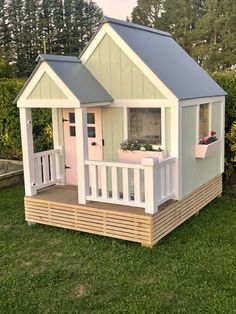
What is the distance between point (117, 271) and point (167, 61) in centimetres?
366

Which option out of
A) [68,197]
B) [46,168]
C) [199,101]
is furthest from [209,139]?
[46,168]

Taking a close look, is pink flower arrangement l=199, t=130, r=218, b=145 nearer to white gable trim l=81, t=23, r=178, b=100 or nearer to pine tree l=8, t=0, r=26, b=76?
white gable trim l=81, t=23, r=178, b=100

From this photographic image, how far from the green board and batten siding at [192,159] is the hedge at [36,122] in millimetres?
1070

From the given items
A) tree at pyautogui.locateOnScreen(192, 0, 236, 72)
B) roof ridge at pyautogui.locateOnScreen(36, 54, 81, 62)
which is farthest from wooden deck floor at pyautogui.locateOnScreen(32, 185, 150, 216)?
tree at pyautogui.locateOnScreen(192, 0, 236, 72)

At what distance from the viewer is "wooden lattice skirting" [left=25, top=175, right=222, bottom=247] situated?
557 centimetres

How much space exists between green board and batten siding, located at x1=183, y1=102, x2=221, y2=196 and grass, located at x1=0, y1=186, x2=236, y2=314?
0.71 meters

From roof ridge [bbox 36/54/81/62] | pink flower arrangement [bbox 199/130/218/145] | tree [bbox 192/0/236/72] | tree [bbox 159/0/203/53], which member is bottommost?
pink flower arrangement [bbox 199/130/218/145]

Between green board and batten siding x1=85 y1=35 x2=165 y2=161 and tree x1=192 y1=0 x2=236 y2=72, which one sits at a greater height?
tree x1=192 y1=0 x2=236 y2=72

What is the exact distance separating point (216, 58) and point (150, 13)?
506 inches

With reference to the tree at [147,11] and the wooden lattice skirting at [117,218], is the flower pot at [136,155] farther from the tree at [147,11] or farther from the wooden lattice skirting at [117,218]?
the tree at [147,11]

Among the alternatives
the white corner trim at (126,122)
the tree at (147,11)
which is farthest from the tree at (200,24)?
the white corner trim at (126,122)

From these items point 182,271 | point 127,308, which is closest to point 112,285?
point 127,308

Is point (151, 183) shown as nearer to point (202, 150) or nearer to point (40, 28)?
point (202, 150)

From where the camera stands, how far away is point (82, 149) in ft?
19.5
